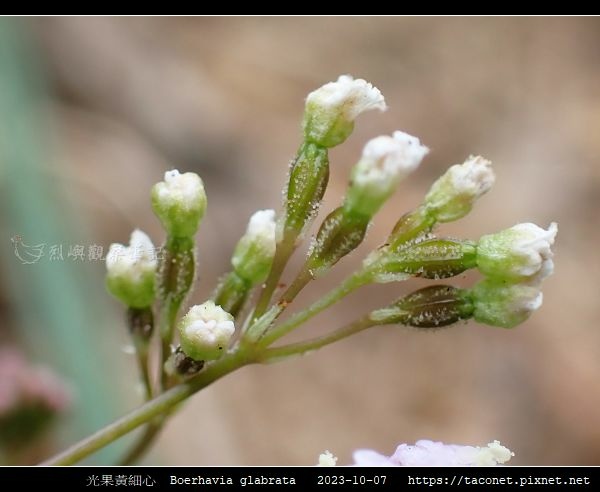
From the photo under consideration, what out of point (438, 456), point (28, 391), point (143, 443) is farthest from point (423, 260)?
point (28, 391)

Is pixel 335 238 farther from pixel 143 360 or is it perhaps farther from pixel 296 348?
pixel 143 360

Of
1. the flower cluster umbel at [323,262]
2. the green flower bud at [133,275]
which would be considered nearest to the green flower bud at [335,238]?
the flower cluster umbel at [323,262]

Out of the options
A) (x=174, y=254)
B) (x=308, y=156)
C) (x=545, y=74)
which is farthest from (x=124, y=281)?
(x=545, y=74)

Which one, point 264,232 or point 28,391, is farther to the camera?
point 28,391

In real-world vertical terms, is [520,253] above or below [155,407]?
Result: above

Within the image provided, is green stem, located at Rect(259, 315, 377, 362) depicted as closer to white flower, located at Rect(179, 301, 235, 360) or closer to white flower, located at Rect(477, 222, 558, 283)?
white flower, located at Rect(179, 301, 235, 360)
